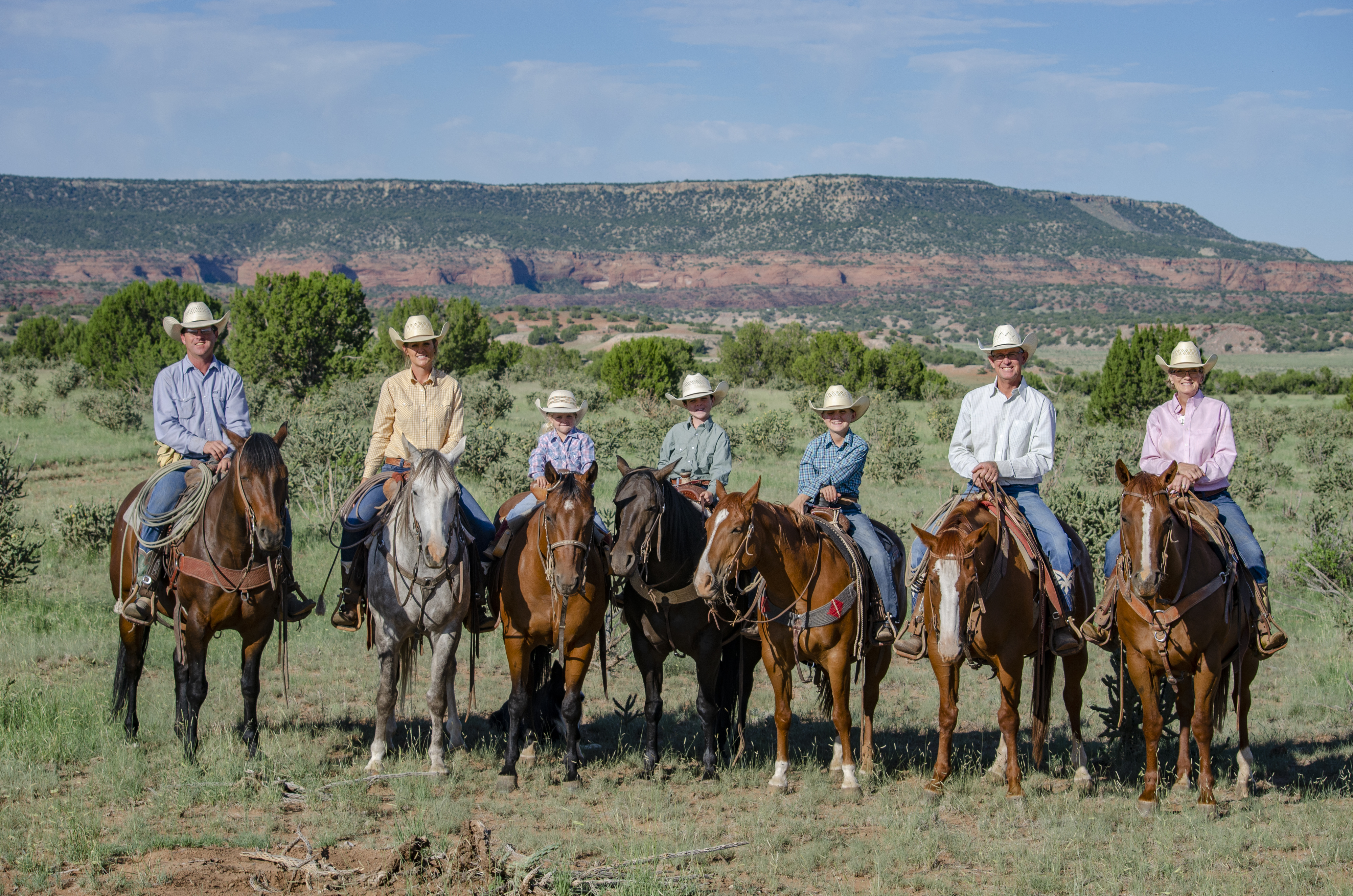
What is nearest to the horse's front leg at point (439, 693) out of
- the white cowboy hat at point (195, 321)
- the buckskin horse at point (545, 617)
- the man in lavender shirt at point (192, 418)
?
the buckskin horse at point (545, 617)

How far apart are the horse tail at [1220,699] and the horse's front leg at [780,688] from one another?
2607mm

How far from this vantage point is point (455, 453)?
7422mm

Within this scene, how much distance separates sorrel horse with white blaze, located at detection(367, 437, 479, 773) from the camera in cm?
676

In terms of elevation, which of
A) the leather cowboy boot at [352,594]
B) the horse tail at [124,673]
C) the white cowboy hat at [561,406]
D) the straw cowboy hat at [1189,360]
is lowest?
the horse tail at [124,673]

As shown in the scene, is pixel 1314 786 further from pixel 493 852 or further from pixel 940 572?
pixel 493 852

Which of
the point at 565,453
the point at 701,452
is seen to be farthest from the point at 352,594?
the point at 701,452

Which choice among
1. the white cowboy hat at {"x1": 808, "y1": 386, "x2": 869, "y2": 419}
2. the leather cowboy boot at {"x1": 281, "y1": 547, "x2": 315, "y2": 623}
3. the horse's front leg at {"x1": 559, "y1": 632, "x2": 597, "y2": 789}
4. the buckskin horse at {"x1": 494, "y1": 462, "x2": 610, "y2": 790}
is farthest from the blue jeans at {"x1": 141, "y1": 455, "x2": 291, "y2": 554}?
the white cowboy hat at {"x1": 808, "y1": 386, "x2": 869, "y2": 419}

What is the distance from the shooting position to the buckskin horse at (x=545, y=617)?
685 centimetres

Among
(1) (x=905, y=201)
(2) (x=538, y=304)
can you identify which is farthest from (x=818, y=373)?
(1) (x=905, y=201)

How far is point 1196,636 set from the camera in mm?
6332

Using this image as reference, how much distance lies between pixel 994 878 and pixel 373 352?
3543 centimetres

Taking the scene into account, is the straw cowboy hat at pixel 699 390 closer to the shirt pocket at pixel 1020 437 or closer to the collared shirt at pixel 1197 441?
the shirt pocket at pixel 1020 437

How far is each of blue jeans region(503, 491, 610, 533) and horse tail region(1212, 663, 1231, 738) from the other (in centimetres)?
419

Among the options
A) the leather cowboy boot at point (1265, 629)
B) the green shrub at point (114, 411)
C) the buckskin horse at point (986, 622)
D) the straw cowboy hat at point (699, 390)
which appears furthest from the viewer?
the green shrub at point (114, 411)
